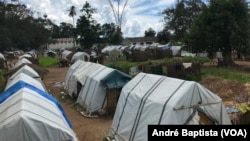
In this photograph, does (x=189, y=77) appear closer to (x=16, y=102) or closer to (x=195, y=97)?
(x=195, y=97)

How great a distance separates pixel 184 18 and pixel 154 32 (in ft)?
142

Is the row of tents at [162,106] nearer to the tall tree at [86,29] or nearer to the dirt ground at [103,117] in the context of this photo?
the dirt ground at [103,117]

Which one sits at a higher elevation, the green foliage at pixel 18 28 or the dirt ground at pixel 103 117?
the green foliage at pixel 18 28

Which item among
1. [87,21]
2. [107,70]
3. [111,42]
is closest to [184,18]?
[87,21]

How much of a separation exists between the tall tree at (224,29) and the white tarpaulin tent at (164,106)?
20429mm

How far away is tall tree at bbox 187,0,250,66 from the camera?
31.2 meters

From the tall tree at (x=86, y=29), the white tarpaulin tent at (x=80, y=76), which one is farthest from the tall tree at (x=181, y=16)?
the white tarpaulin tent at (x=80, y=76)

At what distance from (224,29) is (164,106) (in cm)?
2348

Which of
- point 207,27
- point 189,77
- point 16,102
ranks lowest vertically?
point 189,77

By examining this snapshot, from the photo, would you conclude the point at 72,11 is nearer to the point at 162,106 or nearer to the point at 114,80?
the point at 114,80

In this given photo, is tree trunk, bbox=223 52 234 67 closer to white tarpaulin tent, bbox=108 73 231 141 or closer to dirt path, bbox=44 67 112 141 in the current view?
dirt path, bbox=44 67 112 141

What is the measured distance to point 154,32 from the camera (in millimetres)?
105812

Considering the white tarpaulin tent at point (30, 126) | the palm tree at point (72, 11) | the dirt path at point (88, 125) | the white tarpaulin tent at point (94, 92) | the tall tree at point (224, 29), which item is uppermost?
the palm tree at point (72, 11)

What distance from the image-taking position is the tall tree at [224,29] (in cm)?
3119
